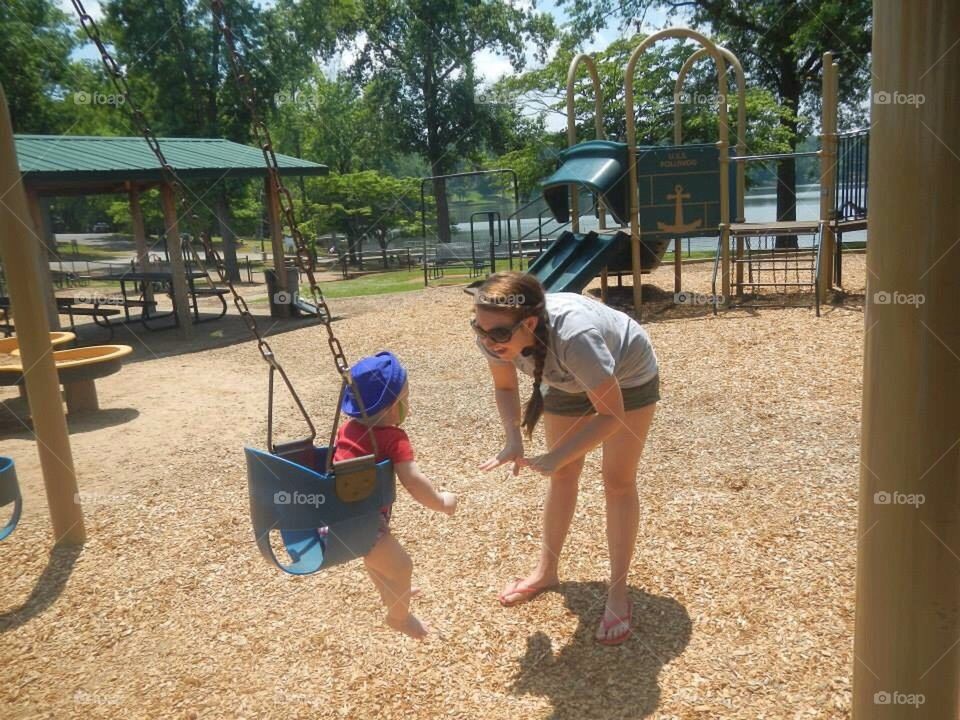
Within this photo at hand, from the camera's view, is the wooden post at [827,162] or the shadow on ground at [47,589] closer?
the shadow on ground at [47,589]

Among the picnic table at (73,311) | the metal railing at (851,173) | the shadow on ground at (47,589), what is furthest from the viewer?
→ the picnic table at (73,311)

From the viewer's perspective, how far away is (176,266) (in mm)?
10750

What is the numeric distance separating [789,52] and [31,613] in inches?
804

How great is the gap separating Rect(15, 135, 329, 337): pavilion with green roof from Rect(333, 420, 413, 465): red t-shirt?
25.8ft

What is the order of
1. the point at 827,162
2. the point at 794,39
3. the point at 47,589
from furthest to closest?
the point at 794,39, the point at 827,162, the point at 47,589

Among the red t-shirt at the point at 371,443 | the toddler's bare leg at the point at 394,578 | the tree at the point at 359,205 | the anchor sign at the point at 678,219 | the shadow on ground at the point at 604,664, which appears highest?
the tree at the point at 359,205

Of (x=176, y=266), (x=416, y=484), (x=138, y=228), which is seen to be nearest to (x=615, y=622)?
(x=416, y=484)

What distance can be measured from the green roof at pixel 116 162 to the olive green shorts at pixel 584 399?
28.8ft

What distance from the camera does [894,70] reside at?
1.44 m

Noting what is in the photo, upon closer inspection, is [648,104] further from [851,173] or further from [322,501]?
[322,501]

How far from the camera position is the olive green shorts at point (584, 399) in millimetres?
2580

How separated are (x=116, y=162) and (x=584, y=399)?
1002cm

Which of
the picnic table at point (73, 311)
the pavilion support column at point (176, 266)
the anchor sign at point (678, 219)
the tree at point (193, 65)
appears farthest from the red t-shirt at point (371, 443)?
the tree at point (193, 65)

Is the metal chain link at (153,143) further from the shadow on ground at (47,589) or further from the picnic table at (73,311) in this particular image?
the picnic table at (73,311)
